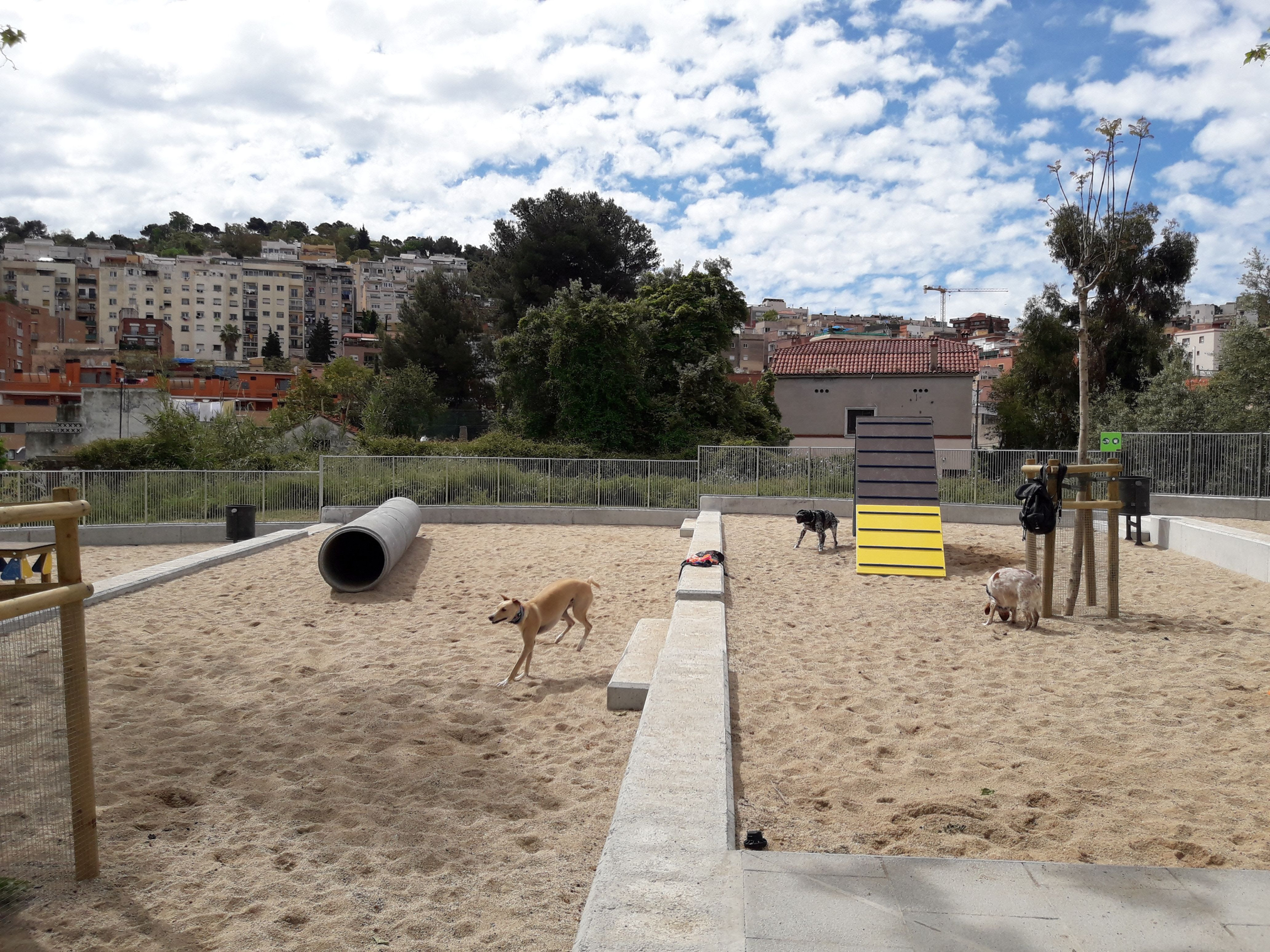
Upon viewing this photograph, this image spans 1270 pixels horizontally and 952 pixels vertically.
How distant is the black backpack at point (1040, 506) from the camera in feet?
29.8

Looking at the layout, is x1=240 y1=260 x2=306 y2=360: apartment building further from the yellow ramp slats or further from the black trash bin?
the yellow ramp slats

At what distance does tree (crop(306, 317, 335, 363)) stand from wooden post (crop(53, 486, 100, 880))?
117797 mm

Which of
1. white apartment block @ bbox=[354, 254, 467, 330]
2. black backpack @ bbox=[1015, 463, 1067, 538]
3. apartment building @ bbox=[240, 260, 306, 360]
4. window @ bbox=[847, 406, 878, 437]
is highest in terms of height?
white apartment block @ bbox=[354, 254, 467, 330]

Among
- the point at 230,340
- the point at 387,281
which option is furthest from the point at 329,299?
the point at 230,340

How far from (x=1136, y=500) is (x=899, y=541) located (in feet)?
19.9

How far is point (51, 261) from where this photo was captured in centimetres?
12688

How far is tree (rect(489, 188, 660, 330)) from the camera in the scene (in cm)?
4484

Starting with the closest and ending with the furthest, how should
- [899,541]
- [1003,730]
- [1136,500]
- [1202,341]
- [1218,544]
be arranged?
[1003,730], [899,541], [1218,544], [1136,500], [1202,341]

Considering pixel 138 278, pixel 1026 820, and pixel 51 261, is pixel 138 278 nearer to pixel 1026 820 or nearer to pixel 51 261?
pixel 51 261

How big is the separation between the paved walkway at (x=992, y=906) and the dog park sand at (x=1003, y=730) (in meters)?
0.46

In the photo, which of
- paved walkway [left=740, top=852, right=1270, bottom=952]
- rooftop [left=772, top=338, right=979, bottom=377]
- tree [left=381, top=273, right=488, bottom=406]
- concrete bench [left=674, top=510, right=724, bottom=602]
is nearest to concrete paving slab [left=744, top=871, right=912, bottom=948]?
paved walkway [left=740, top=852, right=1270, bottom=952]

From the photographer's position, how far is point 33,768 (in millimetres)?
4645

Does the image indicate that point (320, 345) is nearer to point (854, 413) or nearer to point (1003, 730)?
point (854, 413)

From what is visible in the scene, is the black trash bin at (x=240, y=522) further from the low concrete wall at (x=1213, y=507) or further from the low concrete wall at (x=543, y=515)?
the low concrete wall at (x=1213, y=507)
